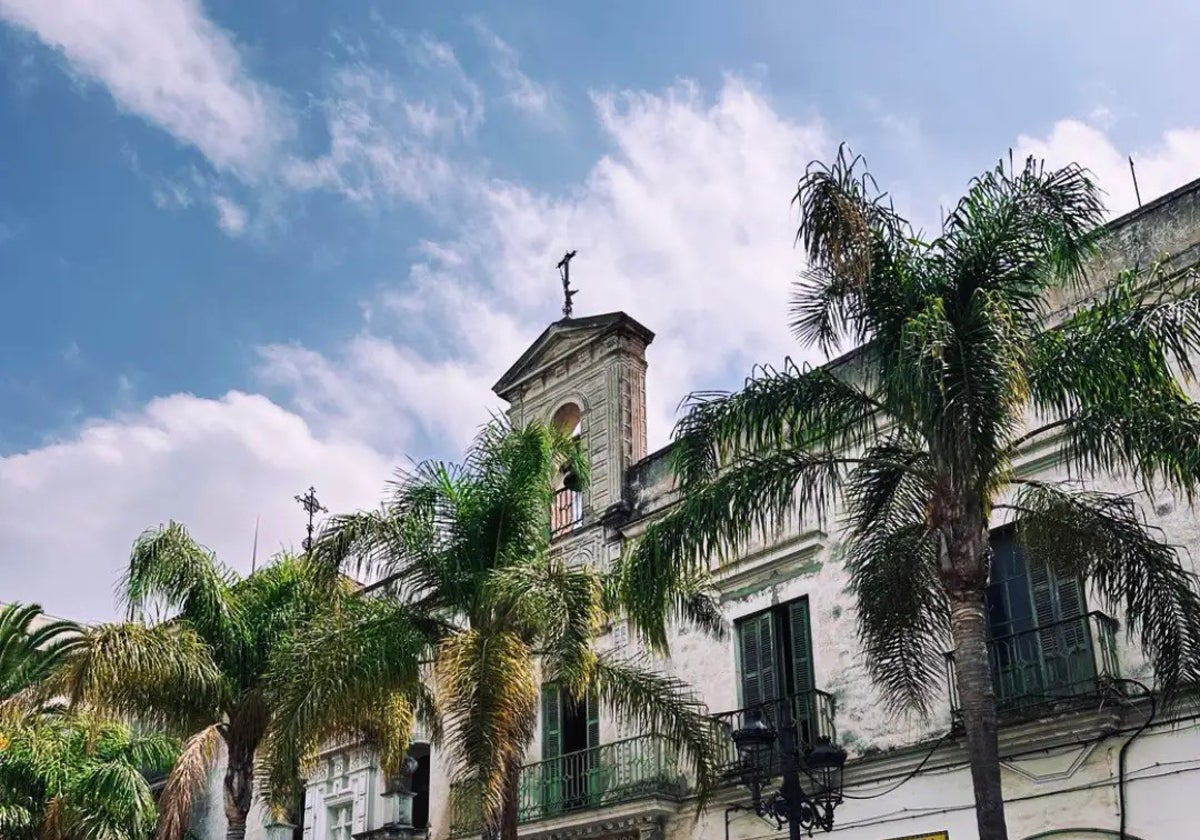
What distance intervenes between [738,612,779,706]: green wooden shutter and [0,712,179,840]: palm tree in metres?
8.97

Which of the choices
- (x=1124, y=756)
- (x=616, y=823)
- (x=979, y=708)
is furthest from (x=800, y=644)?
(x=979, y=708)

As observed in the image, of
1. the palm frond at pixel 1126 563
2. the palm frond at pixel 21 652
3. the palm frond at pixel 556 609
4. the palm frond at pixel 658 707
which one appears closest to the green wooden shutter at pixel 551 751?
the palm frond at pixel 658 707

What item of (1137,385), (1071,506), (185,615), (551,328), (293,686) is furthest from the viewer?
(551,328)

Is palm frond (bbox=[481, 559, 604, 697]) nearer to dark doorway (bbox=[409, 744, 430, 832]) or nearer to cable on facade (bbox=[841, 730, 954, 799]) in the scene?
cable on facade (bbox=[841, 730, 954, 799])

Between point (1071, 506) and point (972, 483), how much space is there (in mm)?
1567

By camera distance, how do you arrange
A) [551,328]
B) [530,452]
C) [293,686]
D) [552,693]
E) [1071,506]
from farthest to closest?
[551,328]
[552,693]
[530,452]
[293,686]
[1071,506]

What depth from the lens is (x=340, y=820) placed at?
22328 millimetres

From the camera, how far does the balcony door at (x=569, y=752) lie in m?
18.1

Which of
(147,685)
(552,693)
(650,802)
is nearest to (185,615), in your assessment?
(147,685)

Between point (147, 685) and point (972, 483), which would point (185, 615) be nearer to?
point (147, 685)

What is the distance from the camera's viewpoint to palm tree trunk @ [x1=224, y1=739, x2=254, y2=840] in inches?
663

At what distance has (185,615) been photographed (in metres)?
17.4

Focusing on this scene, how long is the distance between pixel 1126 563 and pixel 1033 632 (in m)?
2.49

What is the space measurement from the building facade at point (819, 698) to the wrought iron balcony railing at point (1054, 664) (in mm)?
19
